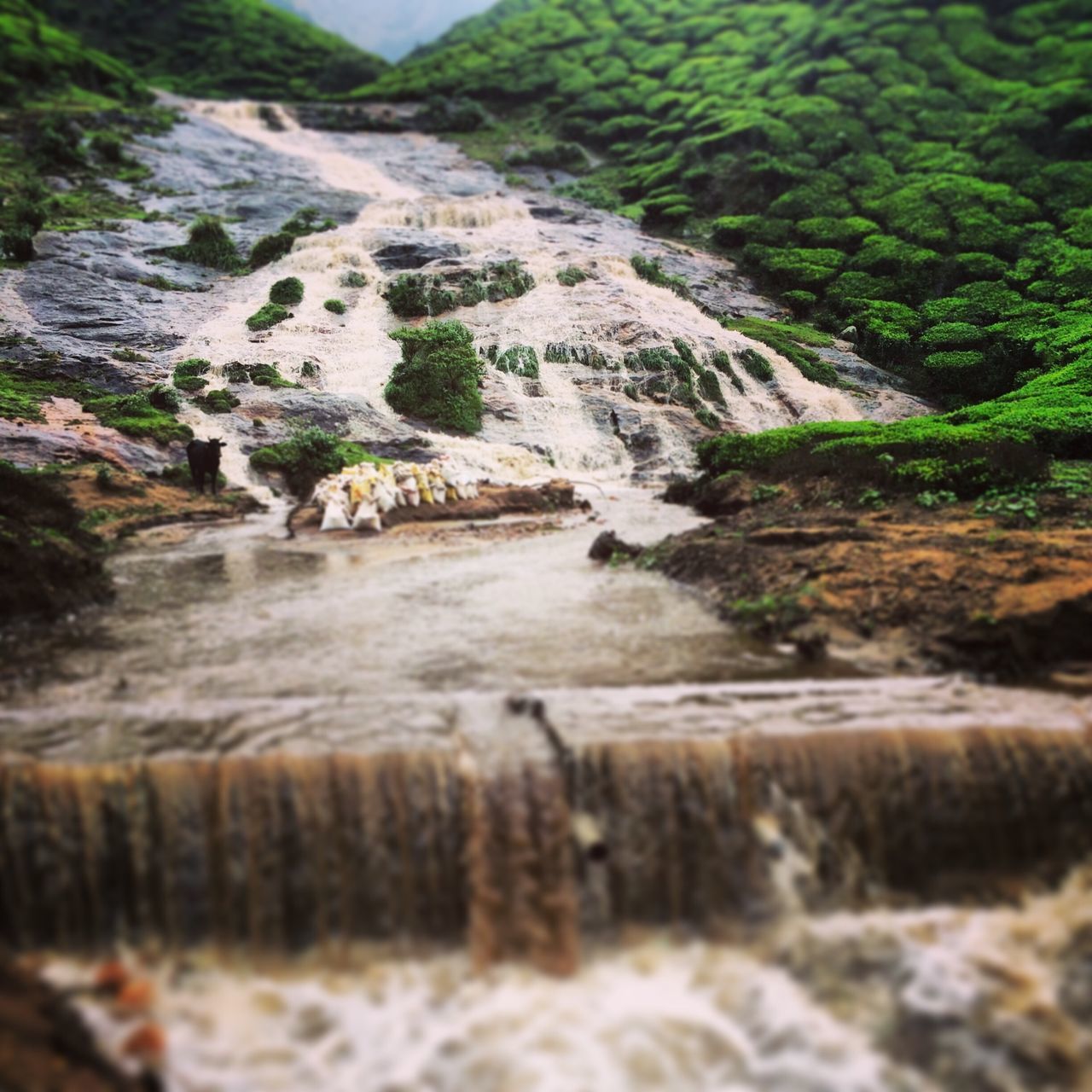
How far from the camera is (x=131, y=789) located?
541 centimetres

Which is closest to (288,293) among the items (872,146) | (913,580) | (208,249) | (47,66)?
(208,249)

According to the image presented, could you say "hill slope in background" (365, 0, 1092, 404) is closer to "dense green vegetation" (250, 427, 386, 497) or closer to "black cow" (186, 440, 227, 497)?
"dense green vegetation" (250, 427, 386, 497)

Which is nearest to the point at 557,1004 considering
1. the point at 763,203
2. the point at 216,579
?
the point at 216,579

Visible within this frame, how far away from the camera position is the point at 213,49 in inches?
2488

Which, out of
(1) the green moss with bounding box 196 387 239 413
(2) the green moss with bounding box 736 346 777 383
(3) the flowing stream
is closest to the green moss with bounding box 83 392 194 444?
(1) the green moss with bounding box 196 387 239 413

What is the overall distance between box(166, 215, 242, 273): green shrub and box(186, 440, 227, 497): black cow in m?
18.8

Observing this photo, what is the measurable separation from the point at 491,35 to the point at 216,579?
73.2 meters

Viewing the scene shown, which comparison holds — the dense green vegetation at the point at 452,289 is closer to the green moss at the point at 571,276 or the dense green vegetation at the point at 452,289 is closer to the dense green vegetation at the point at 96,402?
the green moss at the point at 571,276

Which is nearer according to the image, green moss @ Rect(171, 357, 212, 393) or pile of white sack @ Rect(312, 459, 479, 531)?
pile of white sack @ Rect(312, 459, 479, 531)

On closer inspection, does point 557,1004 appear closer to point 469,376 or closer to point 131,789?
point 131,789

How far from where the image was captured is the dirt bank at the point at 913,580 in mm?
7637

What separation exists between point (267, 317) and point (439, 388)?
27.7 feet

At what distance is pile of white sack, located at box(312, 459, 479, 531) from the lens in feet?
48.0

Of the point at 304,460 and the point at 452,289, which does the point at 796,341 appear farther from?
the point at 304,460
